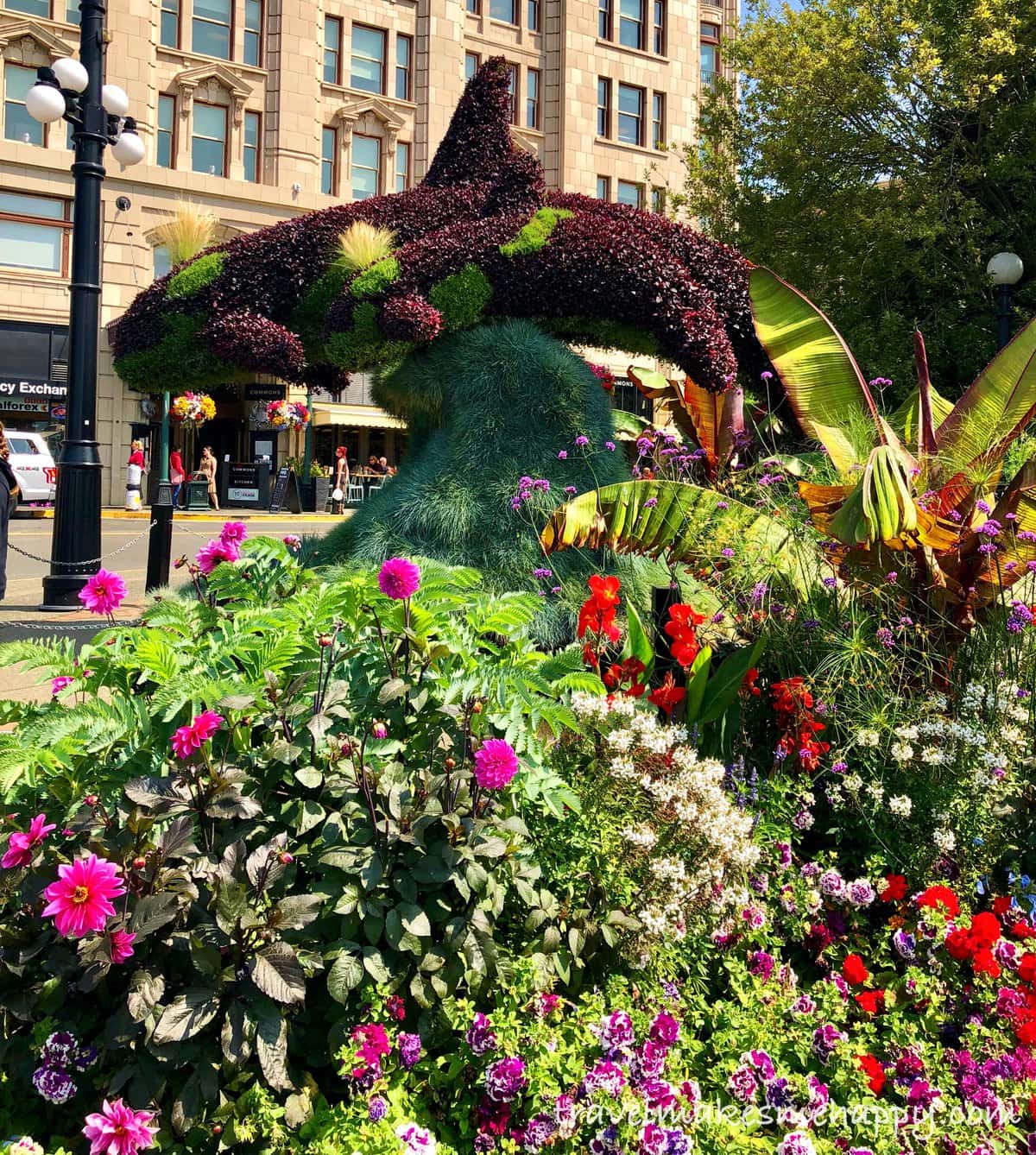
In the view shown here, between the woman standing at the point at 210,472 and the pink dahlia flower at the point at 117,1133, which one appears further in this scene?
the woman standing at the point at 210,472

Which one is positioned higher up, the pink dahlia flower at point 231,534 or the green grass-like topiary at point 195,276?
the green grass-like topiary at point 195,276

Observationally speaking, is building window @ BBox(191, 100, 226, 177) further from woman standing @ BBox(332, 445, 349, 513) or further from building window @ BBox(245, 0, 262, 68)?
Answer: woman standing @ BBox(332, 445, 349, 513)

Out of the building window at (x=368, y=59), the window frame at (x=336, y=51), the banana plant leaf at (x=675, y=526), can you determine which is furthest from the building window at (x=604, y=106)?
the banana plant leaf at (x=675, y=526)

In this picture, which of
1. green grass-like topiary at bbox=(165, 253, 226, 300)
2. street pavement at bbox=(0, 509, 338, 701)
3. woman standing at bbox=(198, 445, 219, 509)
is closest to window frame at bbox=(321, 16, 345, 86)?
woman standing at bbox=(198, 445, 219, 509)

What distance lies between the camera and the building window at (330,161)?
28.6 metres

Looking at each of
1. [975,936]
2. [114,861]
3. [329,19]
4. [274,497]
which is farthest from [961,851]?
[329,19]

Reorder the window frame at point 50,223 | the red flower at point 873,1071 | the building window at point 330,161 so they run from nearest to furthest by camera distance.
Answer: the red flower at point 873,1071
the window frame at point 50,223
the building window at point 330,161

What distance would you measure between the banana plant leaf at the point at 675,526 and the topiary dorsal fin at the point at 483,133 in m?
3.55

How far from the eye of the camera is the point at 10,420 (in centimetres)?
2750

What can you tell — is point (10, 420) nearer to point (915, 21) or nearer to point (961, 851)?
point (915, 21)

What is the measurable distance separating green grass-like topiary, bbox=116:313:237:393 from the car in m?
16.7

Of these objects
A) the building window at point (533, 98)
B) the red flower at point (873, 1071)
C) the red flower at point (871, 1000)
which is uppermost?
the building window at point (533, 98)

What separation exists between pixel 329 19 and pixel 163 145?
6.58 metres

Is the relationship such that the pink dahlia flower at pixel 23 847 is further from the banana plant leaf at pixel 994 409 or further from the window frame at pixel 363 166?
the window frame at pixel 363 166
